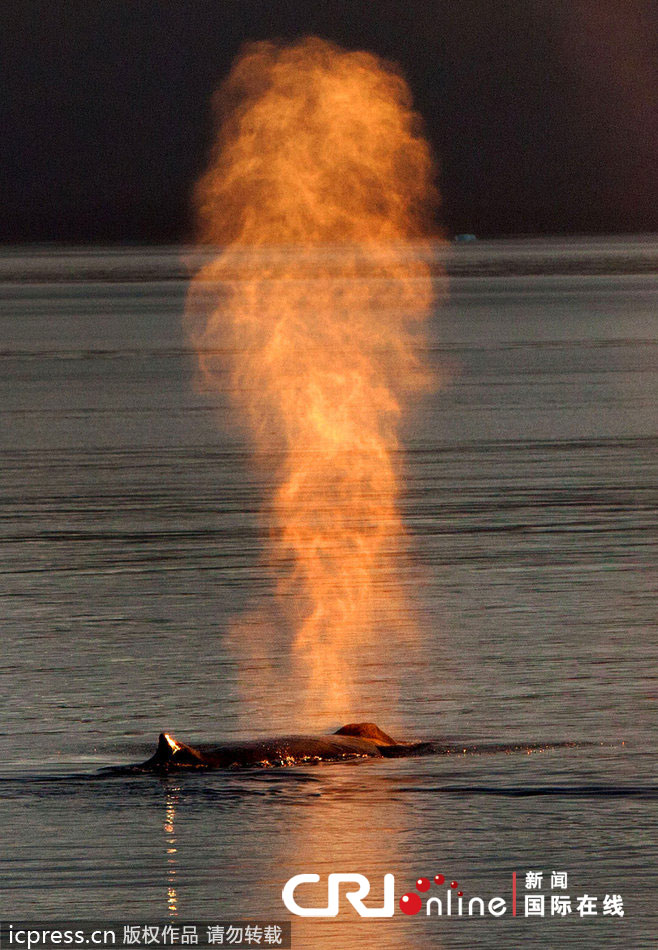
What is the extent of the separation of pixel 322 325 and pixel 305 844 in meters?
96.7

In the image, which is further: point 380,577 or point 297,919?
point 380,577

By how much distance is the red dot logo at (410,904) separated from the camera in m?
10.4

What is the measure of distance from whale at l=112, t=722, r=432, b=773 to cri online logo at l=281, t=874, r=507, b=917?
2028 mm

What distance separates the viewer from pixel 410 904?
10422 millimetres

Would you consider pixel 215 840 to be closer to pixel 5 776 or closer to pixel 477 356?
pixel 5 776

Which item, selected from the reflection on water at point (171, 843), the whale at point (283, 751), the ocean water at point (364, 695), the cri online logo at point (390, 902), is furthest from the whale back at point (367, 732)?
the cri online logo at point (390, 902)

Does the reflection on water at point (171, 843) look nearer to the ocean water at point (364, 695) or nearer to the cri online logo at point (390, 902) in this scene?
the ocean water at point (364, 695)

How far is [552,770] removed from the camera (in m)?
12.7

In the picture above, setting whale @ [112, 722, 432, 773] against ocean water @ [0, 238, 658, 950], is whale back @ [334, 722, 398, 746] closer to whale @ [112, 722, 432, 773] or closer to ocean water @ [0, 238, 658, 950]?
whale @ [112, 722, 432, 773]

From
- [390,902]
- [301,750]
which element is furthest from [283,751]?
[390,902]

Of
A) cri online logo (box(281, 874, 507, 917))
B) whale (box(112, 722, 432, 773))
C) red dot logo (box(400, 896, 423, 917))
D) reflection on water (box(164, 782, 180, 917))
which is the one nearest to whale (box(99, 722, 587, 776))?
whale (box(112, 722, 432, 773))

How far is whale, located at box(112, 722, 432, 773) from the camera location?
41.5 ft

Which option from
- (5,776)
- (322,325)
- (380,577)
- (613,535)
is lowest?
(5,776)

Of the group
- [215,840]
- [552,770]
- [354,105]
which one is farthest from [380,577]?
[215,840]
